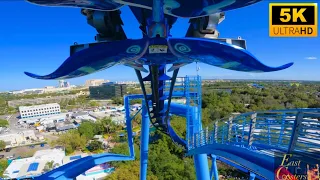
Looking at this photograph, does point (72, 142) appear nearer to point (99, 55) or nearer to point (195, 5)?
point (99, 55)

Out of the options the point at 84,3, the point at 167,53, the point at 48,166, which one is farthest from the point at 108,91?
the point at 84,3

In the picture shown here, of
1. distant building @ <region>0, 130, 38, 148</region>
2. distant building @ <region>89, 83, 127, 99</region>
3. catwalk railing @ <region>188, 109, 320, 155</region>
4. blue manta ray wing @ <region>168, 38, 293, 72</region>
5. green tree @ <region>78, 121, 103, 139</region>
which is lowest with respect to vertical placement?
distant building @ <region>0, 130, 38, 148</region>

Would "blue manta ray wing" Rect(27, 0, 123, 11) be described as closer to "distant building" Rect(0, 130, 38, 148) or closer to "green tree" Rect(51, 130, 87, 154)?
"green tree" Rect(51, 130, 87, 154)

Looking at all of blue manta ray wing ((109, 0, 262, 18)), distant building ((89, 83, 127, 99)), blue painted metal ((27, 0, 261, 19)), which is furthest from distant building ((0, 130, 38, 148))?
distant building ((89, 83, 127, 99))

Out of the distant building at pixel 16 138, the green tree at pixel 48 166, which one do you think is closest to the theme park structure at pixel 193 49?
the green tree at pixel 48 166

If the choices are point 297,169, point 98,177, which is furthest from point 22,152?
point 297,169
